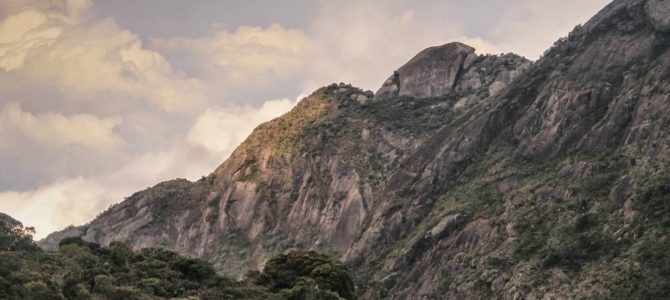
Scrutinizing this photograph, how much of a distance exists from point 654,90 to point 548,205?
23722 millimetres

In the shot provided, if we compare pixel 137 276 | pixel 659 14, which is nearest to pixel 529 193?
pixel 659 14

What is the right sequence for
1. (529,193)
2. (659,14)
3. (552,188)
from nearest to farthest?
1. (552,188)
2. (529,193)
3. (659,14)

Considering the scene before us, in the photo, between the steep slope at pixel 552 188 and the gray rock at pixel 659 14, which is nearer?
the steep slope at pixel 552 188

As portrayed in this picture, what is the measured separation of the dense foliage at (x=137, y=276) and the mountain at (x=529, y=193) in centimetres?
2262

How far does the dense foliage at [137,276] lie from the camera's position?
7838 centimetres

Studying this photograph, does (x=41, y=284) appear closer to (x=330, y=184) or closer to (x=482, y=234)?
(x=482, y=234)

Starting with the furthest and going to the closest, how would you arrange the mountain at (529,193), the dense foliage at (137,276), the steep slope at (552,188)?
1. the mountain at (529,193)
2. the steep slope at (552,188)
3. the dense foliage at (137,276)

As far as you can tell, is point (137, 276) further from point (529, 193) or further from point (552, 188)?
point (552, 188)

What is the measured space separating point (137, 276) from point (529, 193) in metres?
62.8

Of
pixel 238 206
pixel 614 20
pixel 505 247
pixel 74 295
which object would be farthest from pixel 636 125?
pixel 238 206

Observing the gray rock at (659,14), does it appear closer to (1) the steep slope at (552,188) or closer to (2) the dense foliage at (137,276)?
(1) the steep slope at (552,188)

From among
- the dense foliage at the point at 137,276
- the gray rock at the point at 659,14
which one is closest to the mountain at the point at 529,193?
the gray rock at the point at 659,14

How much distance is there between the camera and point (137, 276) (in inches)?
3632

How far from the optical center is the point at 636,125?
11438 centimetres
